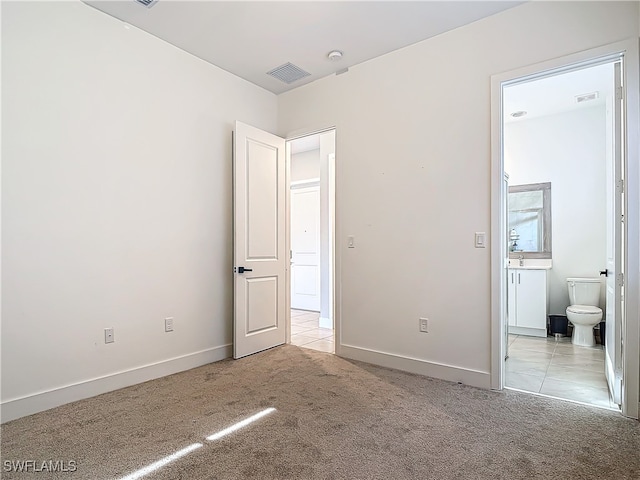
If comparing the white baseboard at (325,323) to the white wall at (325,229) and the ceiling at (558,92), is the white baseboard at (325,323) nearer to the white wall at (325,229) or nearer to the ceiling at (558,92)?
the white wall at (325,229)

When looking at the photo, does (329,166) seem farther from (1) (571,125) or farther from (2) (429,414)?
(2) (429,414)

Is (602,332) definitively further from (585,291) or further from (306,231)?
(306,231)

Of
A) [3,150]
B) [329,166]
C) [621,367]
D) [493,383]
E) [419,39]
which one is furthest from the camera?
[329,166]

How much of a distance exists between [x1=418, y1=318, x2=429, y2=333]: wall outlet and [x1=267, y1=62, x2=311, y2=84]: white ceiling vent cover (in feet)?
8.71

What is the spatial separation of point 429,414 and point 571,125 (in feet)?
14.4

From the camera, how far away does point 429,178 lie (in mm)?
3061

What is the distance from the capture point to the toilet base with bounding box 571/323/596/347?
407 centimetres

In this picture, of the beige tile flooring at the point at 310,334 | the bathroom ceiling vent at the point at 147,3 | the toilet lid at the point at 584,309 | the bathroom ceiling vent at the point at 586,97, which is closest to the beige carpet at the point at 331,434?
the beige tile flooring at the point at 310,334

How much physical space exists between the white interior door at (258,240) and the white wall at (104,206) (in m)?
0.20

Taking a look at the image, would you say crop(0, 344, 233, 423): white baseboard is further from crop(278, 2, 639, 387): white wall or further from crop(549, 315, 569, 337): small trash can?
crop(549, 315, 569, 337): small trash can

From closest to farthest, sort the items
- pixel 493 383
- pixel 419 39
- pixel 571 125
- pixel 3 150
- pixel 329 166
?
1. pixel 3 150
2. pixel 493 383
3. pixel 419 39
4. pixel 571 125
5. pixel 329 166

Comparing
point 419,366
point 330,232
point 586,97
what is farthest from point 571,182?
point 419,366

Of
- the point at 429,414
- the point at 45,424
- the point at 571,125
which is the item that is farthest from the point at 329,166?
the point at 45,424

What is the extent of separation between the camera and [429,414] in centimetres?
230
